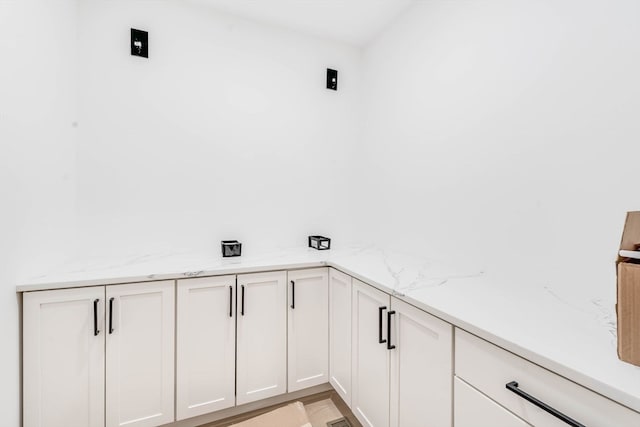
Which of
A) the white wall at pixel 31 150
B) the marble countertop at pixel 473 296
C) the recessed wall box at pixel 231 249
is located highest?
the white wall at pixel 31 150

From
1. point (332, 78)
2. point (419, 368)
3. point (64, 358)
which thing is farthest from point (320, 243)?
point (64, 358)

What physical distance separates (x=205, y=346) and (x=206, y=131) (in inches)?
55.7

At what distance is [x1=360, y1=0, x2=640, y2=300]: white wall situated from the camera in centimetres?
107

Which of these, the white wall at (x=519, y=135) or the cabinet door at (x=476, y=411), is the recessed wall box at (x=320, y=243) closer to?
the white wall at (x=519, y=135)

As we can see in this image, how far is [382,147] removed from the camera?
2.31 meters

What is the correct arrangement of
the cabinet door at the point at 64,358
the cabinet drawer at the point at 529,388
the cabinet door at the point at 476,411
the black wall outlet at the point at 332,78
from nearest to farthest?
1. the cabinet drawer at the point at 529,388
2. the cabinet door at the point at 476,411
3. the cabinet door at the point at 64,358
4. the black wall outlet at the point at 332,78

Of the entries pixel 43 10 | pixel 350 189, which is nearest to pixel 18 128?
pixel 43 10

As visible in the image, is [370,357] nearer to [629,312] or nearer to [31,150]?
[629,312]

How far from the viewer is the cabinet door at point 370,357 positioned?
4.63 ft

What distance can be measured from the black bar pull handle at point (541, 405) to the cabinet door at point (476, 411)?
95mm

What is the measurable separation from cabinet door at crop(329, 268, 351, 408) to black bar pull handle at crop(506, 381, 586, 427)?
0.95 meters

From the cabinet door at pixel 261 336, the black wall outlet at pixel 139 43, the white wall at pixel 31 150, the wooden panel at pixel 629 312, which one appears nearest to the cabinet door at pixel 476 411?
the wooden panel at pixel 629 312

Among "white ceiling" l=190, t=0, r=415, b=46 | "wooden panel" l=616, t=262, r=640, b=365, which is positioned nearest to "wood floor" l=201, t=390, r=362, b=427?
"wooden panel" l=616, t=262, r=640, b=365

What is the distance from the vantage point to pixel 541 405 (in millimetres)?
746
